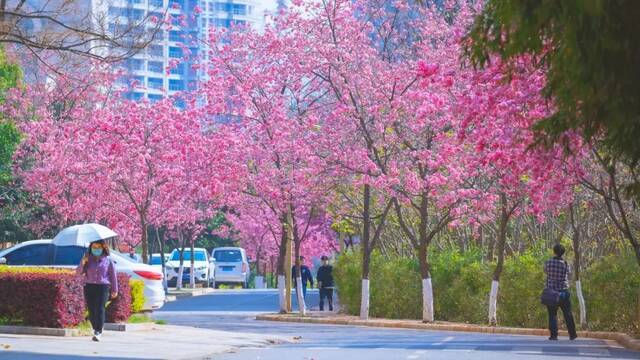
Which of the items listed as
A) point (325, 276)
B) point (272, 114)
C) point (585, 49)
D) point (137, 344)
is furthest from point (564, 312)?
point (325, 276)

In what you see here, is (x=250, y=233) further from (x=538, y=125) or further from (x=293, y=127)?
(x=538, y=125)

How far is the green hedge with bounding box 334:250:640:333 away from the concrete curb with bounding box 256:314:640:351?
0.89 metres

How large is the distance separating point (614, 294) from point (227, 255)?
1605 inches

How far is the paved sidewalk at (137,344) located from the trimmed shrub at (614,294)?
8.31 metres

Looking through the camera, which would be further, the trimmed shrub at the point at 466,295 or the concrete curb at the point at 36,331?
the trimmed shrub at the point at 466,295

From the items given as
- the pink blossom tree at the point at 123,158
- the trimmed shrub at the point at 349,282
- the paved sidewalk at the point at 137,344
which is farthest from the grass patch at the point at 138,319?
the pink blossom tree at the point at 123,158

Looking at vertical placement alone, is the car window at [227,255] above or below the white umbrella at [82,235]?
above

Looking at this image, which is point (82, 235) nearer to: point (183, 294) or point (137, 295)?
point (137, 295)

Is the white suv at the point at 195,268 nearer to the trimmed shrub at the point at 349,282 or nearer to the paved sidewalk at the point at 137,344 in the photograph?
the trimmed shrub at the point at 349,282

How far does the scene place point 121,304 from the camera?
24.1 m

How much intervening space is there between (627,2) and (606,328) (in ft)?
69.1

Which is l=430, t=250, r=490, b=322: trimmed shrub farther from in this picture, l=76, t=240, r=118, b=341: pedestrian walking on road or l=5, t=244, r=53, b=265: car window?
l=76, t=240, r=118, b=341: pedestrian walking on road

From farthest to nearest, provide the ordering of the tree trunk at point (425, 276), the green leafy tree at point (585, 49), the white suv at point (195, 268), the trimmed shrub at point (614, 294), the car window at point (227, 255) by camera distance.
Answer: the car window at point (227, 255)
the white suv at point (195, 268)
the tree trunk at point (425, 276)
the trimmed shrub at point (614, 294)
the green leafy tree at point (585, 49)

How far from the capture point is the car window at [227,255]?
68.0 metres
